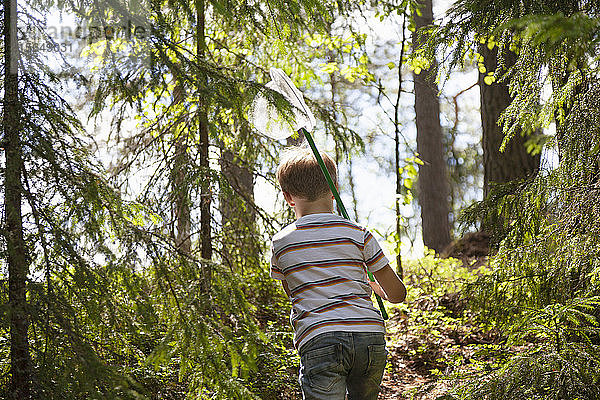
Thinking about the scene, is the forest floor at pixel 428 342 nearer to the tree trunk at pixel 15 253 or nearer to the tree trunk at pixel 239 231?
the tree trunk at pixel 239 231

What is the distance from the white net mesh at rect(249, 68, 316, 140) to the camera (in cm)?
324

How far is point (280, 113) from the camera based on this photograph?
127 inches

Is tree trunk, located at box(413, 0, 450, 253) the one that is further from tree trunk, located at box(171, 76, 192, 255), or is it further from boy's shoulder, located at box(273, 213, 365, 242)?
boy's shoulder, located at box(273, 213, 365, 242)

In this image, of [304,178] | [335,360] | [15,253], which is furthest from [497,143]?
[15,253]

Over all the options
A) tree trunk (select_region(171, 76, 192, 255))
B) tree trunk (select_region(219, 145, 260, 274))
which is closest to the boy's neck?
tree trunk (select_region(171, 76, 192, 255))

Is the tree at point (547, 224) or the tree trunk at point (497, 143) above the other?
the tree trunk at point (497, 143)

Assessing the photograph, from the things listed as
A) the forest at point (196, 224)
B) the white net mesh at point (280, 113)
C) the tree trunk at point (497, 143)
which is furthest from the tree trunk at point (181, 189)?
the tree trunk at point (497, 143)

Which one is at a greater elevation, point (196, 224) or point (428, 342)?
point (196, 224)

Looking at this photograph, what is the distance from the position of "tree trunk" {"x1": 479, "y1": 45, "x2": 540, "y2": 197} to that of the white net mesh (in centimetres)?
441

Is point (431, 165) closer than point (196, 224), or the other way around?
point (196, 224)

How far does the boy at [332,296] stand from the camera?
2314 mm

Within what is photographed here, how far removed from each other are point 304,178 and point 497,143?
5.56 meters

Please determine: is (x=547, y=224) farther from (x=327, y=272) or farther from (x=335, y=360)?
(x=335, y=360)

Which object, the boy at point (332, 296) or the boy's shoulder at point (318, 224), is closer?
the boy at point (332, 296)
